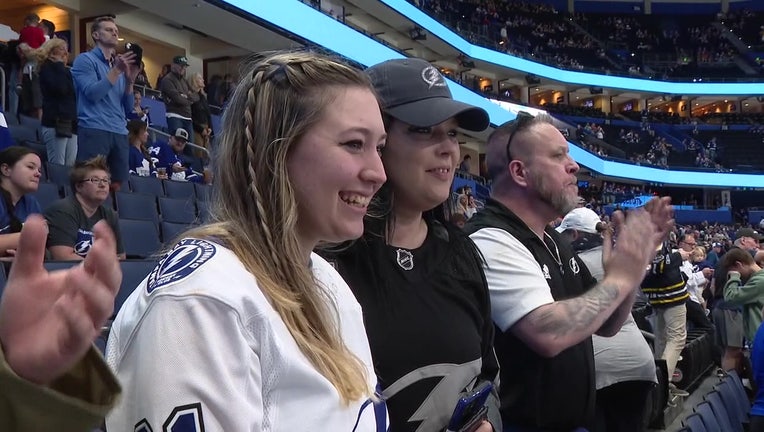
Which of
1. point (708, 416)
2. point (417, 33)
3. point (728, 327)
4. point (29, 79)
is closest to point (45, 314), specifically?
point (708, 416)

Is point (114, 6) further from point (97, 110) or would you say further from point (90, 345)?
point (90, 345)

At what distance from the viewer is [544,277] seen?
193 cm

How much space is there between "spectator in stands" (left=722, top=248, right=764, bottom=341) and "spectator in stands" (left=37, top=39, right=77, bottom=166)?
17.0 ft

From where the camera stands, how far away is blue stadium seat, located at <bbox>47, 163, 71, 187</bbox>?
17.2ft

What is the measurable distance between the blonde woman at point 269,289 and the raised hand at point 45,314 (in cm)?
15

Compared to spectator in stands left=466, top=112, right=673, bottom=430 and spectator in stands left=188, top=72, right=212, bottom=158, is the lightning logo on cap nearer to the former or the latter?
spectator in stands left=466, top=112, right=673, bottom=430

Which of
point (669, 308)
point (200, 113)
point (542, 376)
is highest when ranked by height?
point (200, 113)

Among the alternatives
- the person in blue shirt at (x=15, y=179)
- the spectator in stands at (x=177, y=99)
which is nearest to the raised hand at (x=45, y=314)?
the person in blue shirt at (x=15, y=179)

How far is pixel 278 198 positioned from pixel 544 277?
3.54ft

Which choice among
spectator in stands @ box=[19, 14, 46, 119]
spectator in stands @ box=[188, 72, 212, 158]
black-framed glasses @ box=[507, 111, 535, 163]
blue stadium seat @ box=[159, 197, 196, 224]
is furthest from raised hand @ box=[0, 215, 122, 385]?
spectator in stands @ box=[188, 72, 212, 158]

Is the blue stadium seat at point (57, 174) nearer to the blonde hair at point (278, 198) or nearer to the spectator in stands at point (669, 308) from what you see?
the spectator in stands at point (669, 308)

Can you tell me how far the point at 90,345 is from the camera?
26.9 inches

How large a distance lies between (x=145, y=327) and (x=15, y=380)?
191 mm

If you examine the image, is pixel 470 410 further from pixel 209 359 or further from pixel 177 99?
pixel 177 99
